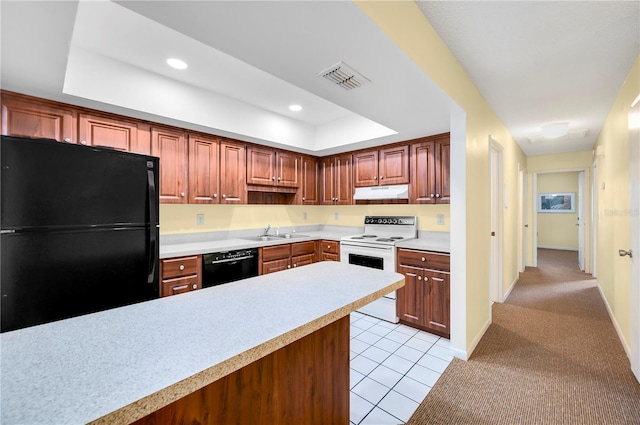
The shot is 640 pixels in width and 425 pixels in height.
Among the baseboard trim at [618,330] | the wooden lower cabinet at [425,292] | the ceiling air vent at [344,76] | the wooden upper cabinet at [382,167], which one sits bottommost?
the baseboard trim at [618,330]

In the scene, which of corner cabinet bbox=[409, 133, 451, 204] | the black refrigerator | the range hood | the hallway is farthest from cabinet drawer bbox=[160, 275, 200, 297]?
corner cabinet bbox=[409, 133, 451, 204]

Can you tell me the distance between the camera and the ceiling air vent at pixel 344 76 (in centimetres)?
168

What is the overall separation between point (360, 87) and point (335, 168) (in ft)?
7.41

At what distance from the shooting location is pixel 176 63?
2330 mm

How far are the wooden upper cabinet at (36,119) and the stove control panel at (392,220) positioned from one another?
10.8ft

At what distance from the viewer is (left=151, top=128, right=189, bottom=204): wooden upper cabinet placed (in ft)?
8.81

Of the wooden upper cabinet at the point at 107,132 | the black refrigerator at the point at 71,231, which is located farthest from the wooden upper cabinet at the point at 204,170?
the black refrigerator at the point at 71,231

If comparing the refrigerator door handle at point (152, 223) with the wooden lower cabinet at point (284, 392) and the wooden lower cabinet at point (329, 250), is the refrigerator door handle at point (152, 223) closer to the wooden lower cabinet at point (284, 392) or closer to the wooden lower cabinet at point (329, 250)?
the wooden lower cabinet at point (284, 392)

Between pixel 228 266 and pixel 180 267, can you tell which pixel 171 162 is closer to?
pixel 180 267

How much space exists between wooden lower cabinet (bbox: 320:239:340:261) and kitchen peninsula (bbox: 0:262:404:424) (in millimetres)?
2252

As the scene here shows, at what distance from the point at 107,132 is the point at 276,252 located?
201 cm

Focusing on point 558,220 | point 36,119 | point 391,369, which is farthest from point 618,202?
point 558,220

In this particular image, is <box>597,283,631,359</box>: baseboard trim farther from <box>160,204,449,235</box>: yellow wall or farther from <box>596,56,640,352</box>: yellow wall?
<box>160,204,449,235</box>: yellow wall

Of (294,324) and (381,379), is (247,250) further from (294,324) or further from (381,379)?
(294,324)
